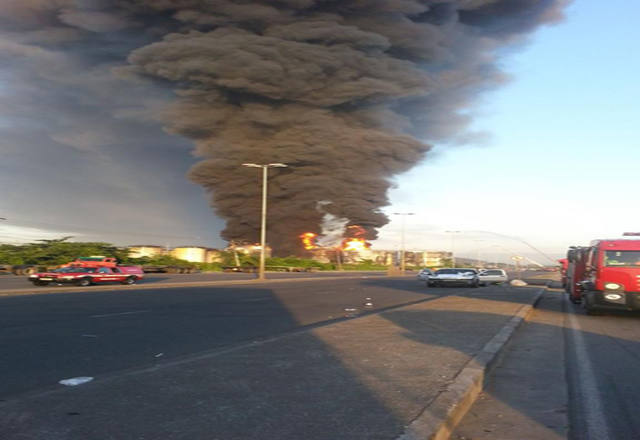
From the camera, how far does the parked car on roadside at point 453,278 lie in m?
33.5

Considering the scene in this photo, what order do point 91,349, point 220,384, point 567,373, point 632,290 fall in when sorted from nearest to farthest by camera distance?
point 220,384 → point 567,373 → point 91,349 → point 632,290

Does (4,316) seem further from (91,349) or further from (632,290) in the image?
(632,290)

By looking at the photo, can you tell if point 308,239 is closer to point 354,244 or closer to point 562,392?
point 354,244

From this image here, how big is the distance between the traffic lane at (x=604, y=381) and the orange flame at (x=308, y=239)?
43.2 m

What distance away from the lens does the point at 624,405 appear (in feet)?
18.5

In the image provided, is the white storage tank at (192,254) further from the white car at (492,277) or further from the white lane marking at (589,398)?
the white lane marking at (589,398)

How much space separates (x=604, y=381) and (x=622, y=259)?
971cm

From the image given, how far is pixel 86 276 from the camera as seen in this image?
27516 millimetres

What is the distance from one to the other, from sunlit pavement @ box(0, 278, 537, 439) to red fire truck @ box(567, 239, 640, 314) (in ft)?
12.0

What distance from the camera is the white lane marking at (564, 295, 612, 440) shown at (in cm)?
483

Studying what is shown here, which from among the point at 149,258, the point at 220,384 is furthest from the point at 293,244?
the point at 220,384

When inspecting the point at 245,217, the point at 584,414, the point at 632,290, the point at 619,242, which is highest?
the point at 245,217

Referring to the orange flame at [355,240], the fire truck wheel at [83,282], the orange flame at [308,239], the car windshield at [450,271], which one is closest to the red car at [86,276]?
the fire truck wheel at [83,282]

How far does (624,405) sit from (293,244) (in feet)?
166
